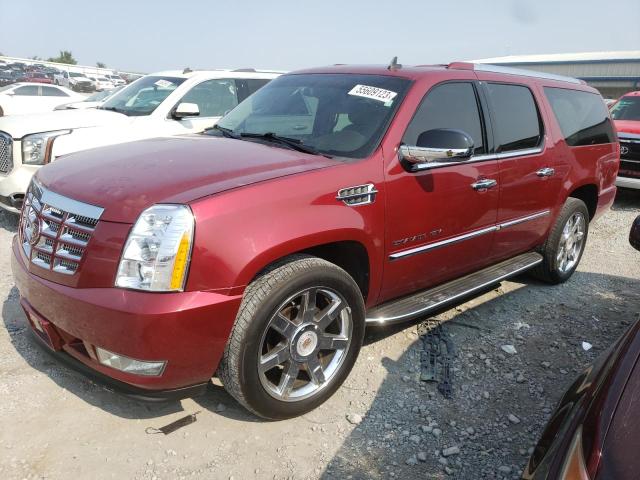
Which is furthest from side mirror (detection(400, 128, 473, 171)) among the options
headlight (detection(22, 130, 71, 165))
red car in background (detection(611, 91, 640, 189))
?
red car in background (detection(611, 91, 640, 189))

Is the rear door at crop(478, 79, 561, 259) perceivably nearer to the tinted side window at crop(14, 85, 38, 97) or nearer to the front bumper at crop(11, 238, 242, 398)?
the front bumper at crop(11, 238, 242, 398)

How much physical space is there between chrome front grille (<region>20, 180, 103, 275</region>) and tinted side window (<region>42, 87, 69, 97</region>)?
16812 mm

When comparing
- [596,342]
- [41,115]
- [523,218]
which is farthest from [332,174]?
[41,115]

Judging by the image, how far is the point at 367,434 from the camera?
8.98 feet

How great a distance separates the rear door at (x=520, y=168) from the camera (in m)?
3.84

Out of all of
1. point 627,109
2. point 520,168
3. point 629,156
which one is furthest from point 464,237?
point 627,109

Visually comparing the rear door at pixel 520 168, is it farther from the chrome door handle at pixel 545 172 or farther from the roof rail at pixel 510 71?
the roof rail at pixel 510 71

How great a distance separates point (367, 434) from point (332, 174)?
136cm

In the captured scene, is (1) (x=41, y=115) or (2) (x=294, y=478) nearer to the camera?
(2) (x=294, y=478)

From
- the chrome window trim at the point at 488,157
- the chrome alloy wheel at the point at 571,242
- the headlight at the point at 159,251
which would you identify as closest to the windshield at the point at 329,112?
the chrome window trim at the point at 488,157

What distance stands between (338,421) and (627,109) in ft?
31.0

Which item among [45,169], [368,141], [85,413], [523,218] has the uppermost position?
[368,141]

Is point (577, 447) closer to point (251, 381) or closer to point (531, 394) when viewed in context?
point (251, 381)

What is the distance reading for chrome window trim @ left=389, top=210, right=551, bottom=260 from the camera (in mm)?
3193
